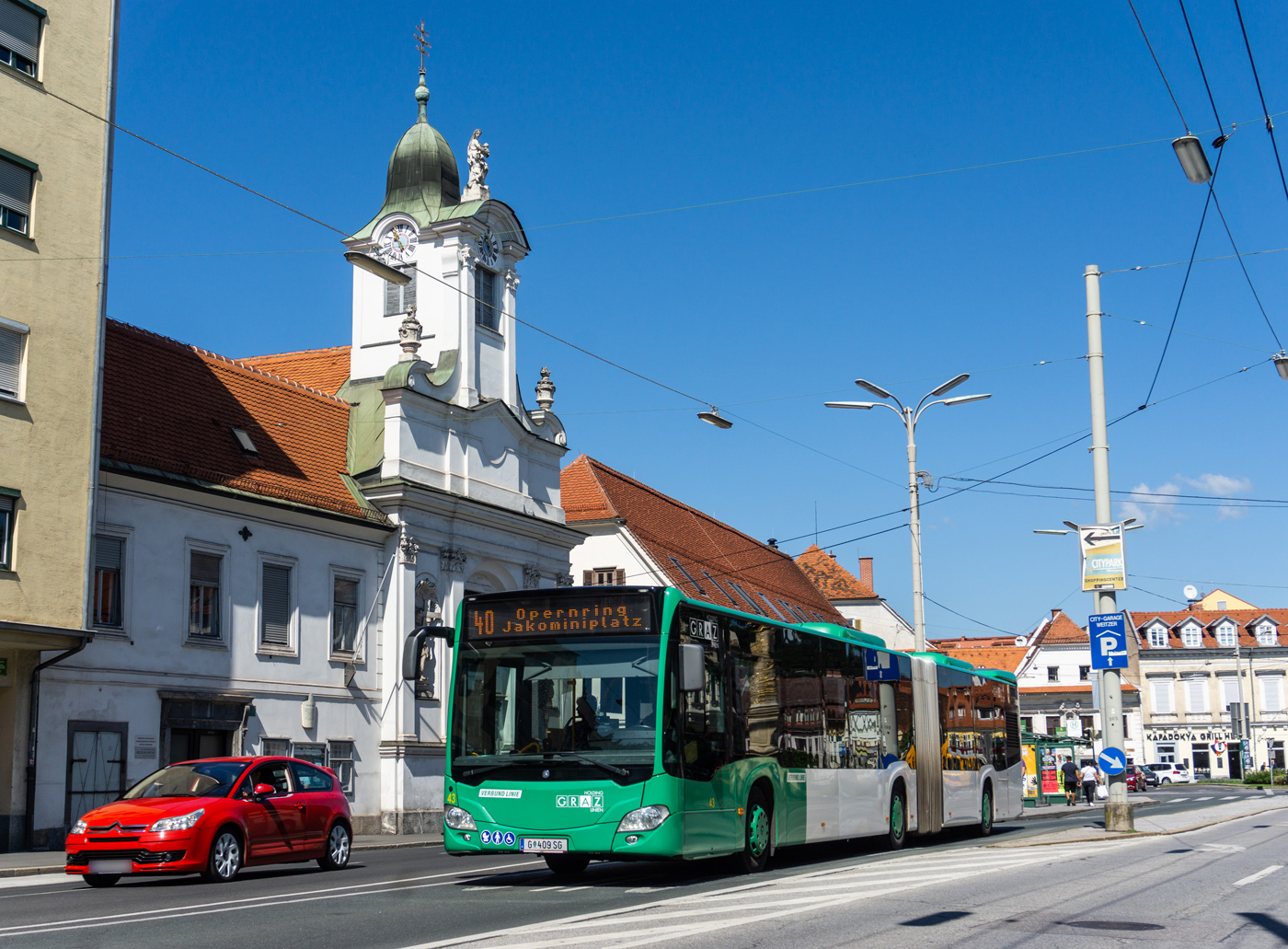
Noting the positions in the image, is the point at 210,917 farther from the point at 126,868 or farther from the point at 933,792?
the point at 933,792

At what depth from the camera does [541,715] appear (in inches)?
587

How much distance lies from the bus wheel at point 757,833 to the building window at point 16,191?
16026mm

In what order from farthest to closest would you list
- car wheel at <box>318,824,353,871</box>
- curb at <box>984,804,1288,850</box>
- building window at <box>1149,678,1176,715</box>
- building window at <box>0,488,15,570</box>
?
1. building window at <box>1149,678,1176,715</box>
2. building window at <box>0,488,15,570</box>
3. curb at <box>984,804,1288,850</box>
4. car wheel at <box>318,824,353,871</box>

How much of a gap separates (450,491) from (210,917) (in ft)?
79.9

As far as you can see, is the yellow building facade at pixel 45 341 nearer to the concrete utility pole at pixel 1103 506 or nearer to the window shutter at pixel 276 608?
the window shutter at pixel 276 608

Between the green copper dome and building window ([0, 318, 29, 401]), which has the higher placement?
the green copper dome

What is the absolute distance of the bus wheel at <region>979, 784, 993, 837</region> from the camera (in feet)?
84.8

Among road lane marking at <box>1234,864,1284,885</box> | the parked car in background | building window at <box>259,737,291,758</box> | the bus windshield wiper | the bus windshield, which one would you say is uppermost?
the bus windshield

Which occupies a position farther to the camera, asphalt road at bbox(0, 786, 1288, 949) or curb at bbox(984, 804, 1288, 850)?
curb at bbox(984, 804, 1288, 850)

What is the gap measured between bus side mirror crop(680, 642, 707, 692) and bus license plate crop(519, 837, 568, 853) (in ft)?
6.63

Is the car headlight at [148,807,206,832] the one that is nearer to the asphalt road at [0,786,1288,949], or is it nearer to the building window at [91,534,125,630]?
the asphalt road at [0,786,1288,949]

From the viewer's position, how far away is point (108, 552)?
26.2 metres

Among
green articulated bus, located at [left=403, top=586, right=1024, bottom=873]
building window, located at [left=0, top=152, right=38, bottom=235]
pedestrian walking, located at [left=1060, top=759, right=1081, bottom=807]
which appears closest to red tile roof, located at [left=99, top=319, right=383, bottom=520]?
building window, located at [left=0, top=152, right=38, bottom=235]

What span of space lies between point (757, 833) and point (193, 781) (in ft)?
23.2
